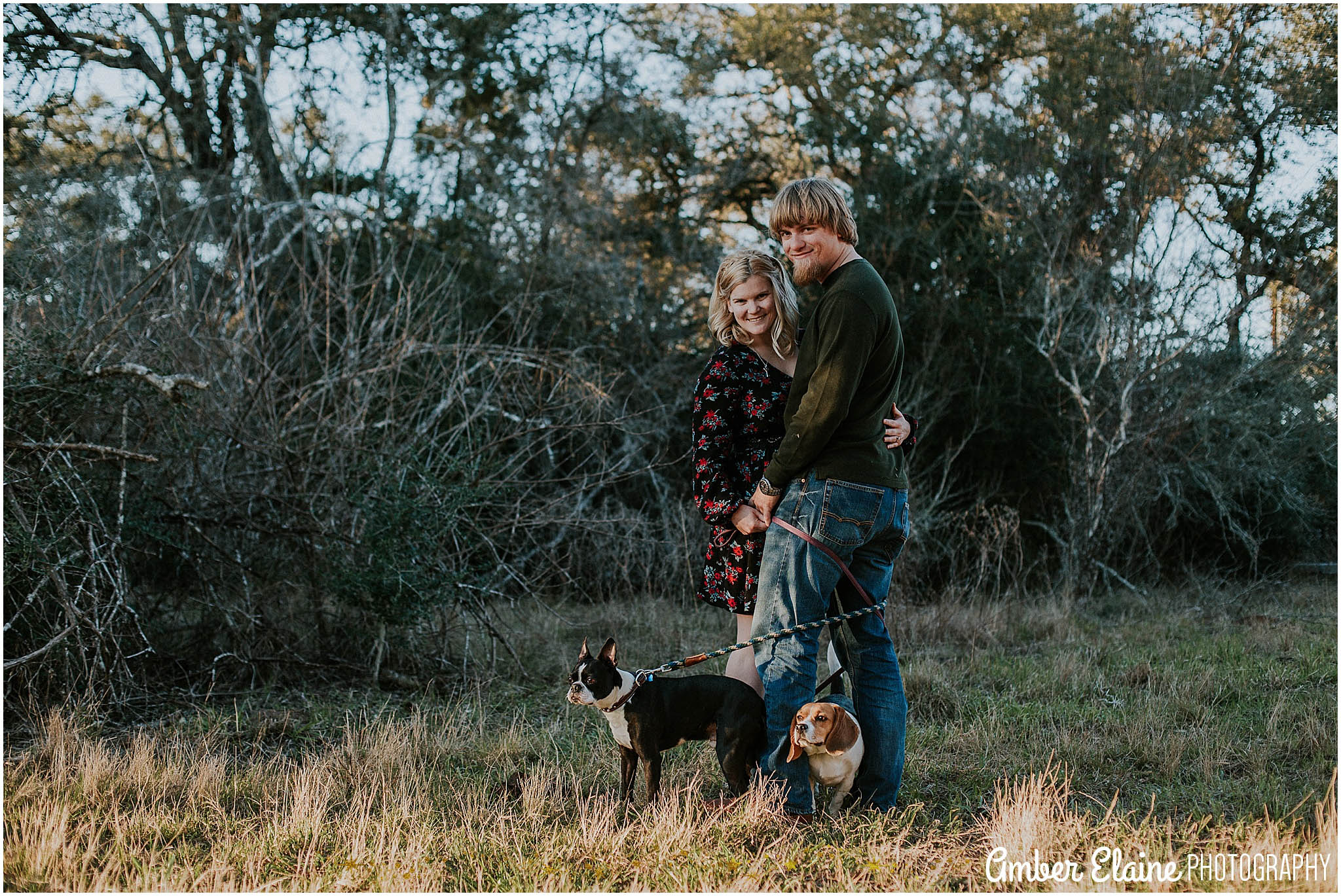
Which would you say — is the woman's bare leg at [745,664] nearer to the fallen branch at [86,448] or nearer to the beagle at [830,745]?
the beagle at [830,745]

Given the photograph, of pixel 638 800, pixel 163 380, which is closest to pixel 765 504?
pixel 638 800

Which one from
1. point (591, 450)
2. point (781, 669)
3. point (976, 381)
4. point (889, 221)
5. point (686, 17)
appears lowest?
point (781, 669)

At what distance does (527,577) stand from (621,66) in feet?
19.4

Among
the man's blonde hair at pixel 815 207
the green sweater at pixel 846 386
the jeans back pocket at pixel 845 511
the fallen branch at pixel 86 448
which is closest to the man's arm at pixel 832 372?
the green sweater at pixel 846 386

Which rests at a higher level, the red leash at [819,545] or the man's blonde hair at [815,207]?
the man's blonde hair at [815,207]

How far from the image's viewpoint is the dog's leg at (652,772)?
3035mm

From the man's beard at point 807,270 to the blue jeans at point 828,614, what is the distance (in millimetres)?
618

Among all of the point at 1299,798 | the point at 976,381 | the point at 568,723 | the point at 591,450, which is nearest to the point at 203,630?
the point at 568,723

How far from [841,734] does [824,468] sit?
2.58ft

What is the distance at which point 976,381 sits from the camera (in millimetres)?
9703

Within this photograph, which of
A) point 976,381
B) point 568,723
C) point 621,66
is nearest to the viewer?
point 568,723

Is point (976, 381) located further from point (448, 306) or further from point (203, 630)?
point (203, 630)

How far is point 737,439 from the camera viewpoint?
126 inches

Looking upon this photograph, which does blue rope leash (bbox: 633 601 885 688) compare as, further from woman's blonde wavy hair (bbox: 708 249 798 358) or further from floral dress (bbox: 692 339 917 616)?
woman's blonde wavy hair (bbox: 708 249 798 358)
